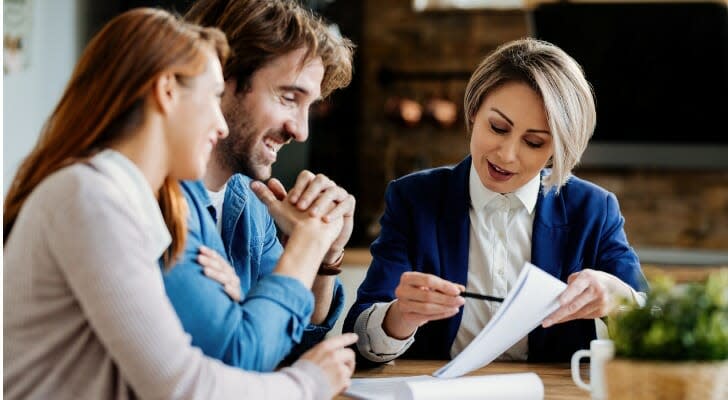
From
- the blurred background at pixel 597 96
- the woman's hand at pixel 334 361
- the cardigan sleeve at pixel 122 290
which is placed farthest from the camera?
the blurred background at pixel 597 96

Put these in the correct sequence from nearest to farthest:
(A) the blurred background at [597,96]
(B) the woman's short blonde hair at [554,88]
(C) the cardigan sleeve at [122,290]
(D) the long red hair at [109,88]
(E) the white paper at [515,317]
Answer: (C) the cardigan sleeve at [122,290] < (D) the long red hair at [109,88] < (E) the white paper at [515,317] < (B) the woman's short blonde hair at [554,88] < (A) the blurred background at [597,96]

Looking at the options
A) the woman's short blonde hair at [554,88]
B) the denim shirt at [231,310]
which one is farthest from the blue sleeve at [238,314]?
the woman's short blonde hair at [554,88]

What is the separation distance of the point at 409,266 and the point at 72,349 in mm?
931

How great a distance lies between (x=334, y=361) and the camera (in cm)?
125

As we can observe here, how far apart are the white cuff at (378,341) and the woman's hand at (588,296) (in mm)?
278

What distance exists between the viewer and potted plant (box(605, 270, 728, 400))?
1049mm

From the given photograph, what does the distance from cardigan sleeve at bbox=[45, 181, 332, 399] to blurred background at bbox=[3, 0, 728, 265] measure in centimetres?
310

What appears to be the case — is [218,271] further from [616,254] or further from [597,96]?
[597,96]

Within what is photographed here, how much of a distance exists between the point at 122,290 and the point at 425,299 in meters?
0.68

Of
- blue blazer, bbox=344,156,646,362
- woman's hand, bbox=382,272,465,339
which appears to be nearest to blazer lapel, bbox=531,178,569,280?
blue blazer, bbox=344,156,646,362

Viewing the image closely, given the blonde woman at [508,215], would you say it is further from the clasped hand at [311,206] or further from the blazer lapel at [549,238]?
the clasped hand at [311,206]

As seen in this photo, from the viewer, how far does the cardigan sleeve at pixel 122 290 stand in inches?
40.1

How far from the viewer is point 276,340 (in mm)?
1266

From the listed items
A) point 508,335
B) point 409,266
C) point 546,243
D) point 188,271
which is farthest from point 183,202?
point 546,243
